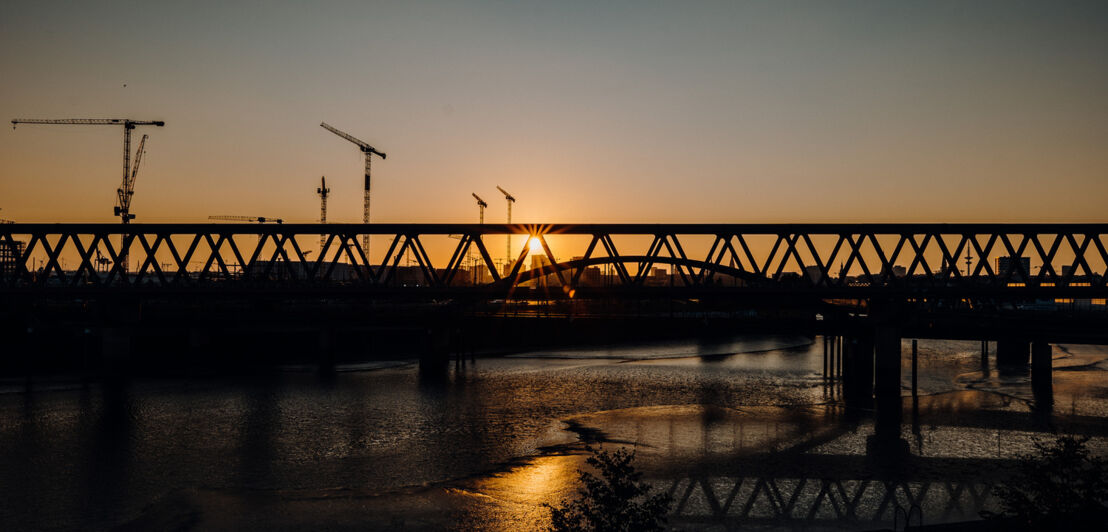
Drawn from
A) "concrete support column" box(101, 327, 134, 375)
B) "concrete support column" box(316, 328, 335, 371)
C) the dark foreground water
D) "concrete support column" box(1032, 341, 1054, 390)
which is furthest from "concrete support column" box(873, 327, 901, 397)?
"concrete support column" box(101, 327, 134, 375)

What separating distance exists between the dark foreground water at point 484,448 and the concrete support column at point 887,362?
2447 mm

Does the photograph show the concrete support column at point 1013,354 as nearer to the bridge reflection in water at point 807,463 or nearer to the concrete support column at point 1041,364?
the concrete support column at point 1041,364

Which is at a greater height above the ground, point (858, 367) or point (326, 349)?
point (858, 367)

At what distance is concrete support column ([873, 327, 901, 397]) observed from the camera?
54.9 metres

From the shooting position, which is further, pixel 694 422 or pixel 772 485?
pixel 694 422

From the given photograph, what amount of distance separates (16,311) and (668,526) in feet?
243

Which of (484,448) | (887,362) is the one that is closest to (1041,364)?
(887,362)

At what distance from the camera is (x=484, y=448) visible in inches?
1389

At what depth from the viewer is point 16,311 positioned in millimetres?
72375

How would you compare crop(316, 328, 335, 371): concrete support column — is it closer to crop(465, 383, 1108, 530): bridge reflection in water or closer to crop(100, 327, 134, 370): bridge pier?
crop(100, 327, 134, 370): bridge pier

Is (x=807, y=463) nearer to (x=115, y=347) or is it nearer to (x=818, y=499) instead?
(x=818, y=499)

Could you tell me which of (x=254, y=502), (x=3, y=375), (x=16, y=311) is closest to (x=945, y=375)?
(x=254, y=502)

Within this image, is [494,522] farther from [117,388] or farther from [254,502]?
[117,388]

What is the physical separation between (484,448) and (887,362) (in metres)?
34.0
